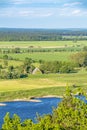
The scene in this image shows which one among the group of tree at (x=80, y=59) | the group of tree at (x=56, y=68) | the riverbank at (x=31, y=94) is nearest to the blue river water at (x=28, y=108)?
the riverbank at (x=31, y=94)

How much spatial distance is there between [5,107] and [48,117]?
40.9 m

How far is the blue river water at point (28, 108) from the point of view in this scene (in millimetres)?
61950

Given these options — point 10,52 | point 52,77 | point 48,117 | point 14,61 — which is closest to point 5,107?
point 52,77

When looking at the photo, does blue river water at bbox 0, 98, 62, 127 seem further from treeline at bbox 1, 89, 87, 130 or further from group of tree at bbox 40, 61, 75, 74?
group of tree at bbox 40, 61, 75, 74

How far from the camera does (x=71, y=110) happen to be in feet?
91.4

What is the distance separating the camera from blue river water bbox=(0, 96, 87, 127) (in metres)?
62.0

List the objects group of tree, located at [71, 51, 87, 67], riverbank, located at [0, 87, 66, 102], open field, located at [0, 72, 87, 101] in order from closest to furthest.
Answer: riverbank, located at [0, 87, 66, 102] < open field, located at [0, 72, 87, 101] < group of tree, located at [71, 51, 87, 67]

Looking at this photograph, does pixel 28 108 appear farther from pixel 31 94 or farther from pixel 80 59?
pixel 80 59

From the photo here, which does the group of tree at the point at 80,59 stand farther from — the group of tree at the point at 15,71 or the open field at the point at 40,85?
the open field at the point at 40,85

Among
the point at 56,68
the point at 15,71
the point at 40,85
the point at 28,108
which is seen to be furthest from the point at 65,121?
the point at 56,68

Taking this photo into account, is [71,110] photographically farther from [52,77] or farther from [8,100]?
[52,77]

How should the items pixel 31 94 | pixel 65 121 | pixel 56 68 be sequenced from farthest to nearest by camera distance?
1. pixel 56 68
2. pixel 31 94
3. pixel 65 121

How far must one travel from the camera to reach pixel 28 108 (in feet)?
224

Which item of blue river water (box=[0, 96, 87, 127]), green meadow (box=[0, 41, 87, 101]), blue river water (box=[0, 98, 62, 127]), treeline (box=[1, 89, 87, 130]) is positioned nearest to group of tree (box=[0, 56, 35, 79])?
green meadow (box=[0, 41, 87, 101])
